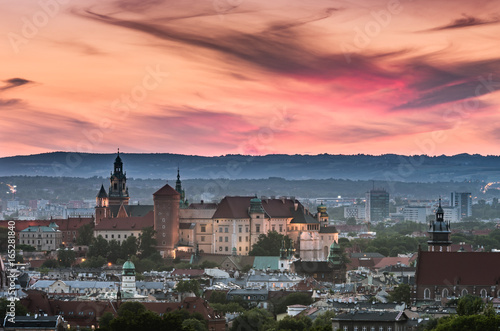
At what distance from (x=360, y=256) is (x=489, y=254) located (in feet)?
244

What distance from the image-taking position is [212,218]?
16488 centimetres

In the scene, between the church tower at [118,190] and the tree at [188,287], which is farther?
the church tower at [118,190]

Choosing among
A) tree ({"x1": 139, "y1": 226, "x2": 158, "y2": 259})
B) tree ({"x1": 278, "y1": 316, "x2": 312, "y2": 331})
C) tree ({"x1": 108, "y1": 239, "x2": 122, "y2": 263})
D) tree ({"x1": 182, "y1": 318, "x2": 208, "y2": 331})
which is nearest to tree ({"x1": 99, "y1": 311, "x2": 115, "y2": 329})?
tree ({"x1": 182, "y1": 318, "x2": 208, "y2": 331})

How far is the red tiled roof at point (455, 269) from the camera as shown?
105 metres

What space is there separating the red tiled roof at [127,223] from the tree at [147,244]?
17.4 feet

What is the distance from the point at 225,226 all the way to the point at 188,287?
151 feet

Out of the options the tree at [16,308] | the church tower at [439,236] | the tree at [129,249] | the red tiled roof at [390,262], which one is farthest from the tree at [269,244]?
the tree at [16,308]

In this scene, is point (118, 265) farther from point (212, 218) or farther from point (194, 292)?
point (194, 292)

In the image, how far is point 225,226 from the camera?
16375cm

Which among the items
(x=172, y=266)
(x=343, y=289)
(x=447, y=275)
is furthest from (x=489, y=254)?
(x=172, y=266)

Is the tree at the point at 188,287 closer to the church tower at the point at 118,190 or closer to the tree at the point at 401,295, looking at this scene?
the tree at the point at 401,295

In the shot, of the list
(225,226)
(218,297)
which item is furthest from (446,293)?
(225,226)

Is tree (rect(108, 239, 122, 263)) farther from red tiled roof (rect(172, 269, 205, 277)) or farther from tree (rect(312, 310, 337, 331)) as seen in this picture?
tree (rect(312, 310, 337, 331))

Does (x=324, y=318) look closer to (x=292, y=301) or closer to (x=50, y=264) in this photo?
(x=292, y=301)
